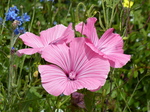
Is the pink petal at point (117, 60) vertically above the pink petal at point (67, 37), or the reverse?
the pink petal at point (67, 37)

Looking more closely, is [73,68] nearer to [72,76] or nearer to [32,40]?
[72,76]

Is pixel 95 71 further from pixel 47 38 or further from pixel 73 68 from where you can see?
pixel 47 38

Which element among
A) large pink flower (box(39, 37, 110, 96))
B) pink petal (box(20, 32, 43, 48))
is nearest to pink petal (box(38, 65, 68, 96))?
large pink flower (box(39, 37, 110, 96))

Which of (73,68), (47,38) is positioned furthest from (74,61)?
(47,38)

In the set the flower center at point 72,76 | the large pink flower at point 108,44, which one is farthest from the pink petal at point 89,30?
the flower center at point 72,76

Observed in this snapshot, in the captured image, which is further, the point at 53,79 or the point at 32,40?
the point at 32,40

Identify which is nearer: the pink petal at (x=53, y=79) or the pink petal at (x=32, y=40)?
the pink petal at (x=53, y=79)

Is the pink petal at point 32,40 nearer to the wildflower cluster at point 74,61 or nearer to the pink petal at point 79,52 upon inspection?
the wildflower cluster at point 74,61
